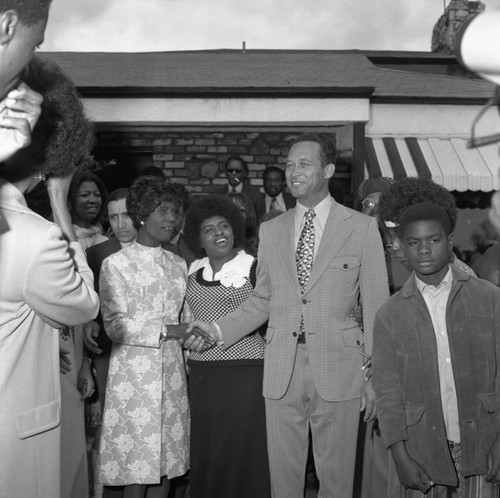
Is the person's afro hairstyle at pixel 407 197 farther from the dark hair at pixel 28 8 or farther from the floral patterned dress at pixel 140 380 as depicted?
the dark hair at pixel 28 8

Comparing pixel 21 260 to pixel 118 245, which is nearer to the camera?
pixel 21 260

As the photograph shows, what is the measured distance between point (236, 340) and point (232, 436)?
27.3 inches

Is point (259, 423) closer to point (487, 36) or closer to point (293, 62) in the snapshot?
point (487, 36)

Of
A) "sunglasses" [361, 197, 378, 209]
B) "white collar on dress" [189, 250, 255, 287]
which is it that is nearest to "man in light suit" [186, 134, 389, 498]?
"white collar on dress" [189, 250, 255, 287]

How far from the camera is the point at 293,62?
12266 mm

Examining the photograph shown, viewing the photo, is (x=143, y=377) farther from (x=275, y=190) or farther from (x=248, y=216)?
(x=275, y=190)

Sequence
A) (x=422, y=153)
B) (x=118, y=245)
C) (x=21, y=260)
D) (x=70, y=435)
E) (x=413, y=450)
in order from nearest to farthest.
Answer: (x=21, y=260) < (x=413, y=450) < (x=70, y=435) < (x=118, y=245) < (x=422, y=153)

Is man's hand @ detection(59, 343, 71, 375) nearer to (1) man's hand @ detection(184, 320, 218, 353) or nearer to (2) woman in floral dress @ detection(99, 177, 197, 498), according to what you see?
(2) woman in floral dress @ detection(99, 177, 197, 498)

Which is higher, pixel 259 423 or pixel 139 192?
pixel 139 192

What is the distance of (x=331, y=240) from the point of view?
4969mm

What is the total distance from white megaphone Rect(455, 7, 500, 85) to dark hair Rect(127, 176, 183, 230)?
4195 mm

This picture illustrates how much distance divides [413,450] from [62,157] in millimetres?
2181

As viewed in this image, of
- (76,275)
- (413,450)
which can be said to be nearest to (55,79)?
(76,275)

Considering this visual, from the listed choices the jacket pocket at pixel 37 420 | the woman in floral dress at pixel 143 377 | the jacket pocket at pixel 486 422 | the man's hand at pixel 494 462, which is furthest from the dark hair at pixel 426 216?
the jacket pocket at pixel 37 420
